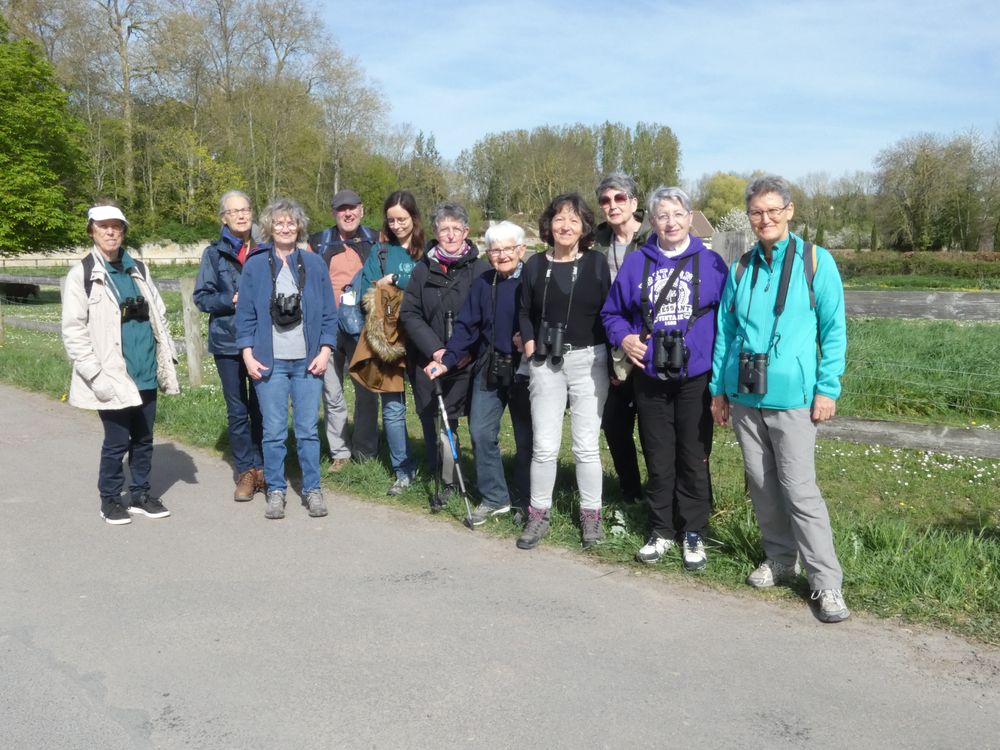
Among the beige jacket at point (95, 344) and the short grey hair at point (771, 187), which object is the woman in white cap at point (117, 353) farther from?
the short grey hair at point (771, 187)

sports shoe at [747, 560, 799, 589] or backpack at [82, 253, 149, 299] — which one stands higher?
backpack at [82, 253, 149, 299]

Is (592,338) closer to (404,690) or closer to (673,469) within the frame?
(673,469)

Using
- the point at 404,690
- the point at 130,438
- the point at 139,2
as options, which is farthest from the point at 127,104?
the point at 404,690

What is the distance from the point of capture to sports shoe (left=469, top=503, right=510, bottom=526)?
18.2ft

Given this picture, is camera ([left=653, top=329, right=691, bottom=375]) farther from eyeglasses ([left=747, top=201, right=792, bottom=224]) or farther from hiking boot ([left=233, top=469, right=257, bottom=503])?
hiking boot ([left=233, top=469, right=257, bottom=503])

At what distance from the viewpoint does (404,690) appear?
3498 mm

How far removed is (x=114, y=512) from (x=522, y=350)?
2.92 m

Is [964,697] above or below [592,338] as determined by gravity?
below

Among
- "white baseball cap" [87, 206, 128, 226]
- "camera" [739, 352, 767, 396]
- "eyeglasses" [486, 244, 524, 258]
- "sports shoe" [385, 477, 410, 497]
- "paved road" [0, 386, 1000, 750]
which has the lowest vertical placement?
"paved road" [0, 386, 1000, 750]

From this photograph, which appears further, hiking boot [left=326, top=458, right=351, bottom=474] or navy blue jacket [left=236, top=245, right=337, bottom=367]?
hiking boot [left=326, top=458, right=351, bottom=474]

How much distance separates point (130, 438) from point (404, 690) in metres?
3.41

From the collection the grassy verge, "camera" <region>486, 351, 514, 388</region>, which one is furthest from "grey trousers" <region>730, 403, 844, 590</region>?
"camera" <region>486, 351, 514, 388</region>

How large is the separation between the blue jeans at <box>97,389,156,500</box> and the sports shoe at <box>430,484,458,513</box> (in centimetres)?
200

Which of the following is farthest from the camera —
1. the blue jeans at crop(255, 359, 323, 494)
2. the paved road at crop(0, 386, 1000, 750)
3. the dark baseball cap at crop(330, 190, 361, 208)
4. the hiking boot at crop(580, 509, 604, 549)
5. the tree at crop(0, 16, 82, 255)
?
the tree at crop(0, 16, 82, 255)
